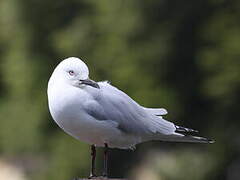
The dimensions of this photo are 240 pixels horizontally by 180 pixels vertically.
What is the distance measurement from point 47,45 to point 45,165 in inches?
46.2

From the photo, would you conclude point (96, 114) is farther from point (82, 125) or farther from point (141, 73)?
point (141, 73)

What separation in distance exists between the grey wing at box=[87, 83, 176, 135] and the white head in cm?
11

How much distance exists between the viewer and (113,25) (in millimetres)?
9289

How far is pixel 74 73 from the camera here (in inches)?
162

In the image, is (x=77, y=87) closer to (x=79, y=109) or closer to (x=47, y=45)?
(x=79, y=109)

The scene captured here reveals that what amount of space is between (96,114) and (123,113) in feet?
0.50

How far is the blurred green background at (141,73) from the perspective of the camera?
30.4 feet

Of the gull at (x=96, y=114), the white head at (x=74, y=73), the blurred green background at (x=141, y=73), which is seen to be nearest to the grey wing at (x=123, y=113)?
the gull at (x=96, y=114)

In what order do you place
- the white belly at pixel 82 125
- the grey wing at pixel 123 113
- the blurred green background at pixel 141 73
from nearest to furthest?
1. the white belly at pixel 82 125
2. the grey wing at pixel 123 113
3. the blurred green background at pixel 141 73

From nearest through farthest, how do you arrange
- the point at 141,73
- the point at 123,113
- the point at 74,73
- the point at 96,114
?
the point at 74,73 < the point at 96,114 < the point at 123,113 < the point at 141,73

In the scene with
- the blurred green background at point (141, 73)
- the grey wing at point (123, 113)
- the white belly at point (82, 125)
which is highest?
the blurred green background at point (141, 73)

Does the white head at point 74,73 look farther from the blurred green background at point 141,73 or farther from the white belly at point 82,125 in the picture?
the blurred green background at point 141,73

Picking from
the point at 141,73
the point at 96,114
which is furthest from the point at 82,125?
the point at 141,73

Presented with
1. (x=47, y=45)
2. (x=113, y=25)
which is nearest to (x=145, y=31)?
(x=113, y=25)
